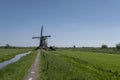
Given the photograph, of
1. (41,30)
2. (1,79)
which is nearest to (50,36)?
(41,30)

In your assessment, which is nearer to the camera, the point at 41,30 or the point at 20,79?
the point at 20,79

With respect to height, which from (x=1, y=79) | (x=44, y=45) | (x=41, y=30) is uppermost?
(x=41, y=30)

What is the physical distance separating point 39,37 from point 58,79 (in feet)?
422

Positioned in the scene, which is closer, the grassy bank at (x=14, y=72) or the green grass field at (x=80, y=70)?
the green grass field at (x=80, y=70)

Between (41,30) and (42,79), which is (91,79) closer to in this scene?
(42,79)

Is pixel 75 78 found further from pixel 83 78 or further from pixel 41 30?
pixel 41 30

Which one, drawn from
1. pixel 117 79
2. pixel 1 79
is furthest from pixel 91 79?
pixel 1 79

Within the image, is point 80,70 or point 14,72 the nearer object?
point 80,70

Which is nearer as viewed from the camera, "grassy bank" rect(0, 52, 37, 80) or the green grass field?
the green grass field

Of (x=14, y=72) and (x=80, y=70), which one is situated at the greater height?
(x=80, y=70)

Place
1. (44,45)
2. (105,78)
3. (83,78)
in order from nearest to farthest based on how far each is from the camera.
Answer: (83,78)
(105,78)
(44,45)

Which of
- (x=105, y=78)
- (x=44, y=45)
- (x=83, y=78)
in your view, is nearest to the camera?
(x=83, y=78)

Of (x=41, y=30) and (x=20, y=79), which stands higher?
(x=41, y=30)

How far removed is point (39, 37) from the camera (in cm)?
14888
